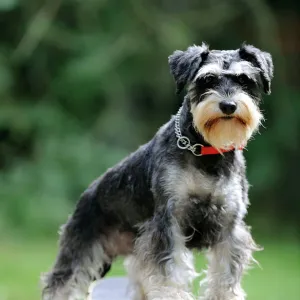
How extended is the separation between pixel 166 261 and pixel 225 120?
971 millimetres

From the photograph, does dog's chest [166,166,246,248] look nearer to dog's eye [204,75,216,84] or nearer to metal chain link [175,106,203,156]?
metal chain link [175,106,203,156]

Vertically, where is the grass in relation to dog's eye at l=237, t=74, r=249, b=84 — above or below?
above

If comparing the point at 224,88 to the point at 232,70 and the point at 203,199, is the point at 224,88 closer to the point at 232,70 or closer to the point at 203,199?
the point at 232,70

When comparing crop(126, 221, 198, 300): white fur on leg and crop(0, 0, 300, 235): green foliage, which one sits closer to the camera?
crop(126, 221, 198, 300): white fur on leg

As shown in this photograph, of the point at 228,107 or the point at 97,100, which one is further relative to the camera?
the point at 97,100

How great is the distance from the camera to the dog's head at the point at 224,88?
191 inches

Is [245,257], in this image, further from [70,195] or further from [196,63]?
[70,195]

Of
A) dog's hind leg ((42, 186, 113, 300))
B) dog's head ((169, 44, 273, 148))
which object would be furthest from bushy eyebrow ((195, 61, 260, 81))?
dog's hind leg ((42, 186, 113, 300))

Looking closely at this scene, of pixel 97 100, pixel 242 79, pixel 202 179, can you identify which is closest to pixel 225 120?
pixel 242 79

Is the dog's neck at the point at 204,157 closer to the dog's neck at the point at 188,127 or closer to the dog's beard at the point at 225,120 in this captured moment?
the dog's neck at the point at 188,127

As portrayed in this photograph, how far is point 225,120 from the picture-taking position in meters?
4.86

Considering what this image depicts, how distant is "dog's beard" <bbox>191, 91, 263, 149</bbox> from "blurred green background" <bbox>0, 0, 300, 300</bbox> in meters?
6.43

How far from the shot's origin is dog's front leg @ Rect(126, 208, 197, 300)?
507 centimetres

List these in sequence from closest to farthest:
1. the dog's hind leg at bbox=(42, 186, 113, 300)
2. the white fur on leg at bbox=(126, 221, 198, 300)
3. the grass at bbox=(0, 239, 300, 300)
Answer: the white fur on leg at bbox=(126, 221, 198, 300) < the dog's hind leg at bbox=(42, 186, 113, 300) < the grass at bbox=(0, 239, 300, 300)
